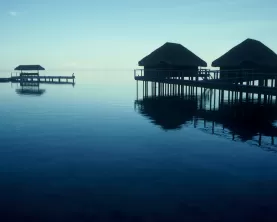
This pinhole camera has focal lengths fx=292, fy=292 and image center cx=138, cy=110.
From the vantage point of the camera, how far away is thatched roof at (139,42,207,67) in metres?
33.9

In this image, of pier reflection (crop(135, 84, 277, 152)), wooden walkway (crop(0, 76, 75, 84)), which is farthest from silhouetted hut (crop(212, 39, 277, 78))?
wooden walkway (crop(0, 76, 75, 84))

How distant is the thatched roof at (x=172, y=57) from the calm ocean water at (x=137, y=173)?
1832 centimetres

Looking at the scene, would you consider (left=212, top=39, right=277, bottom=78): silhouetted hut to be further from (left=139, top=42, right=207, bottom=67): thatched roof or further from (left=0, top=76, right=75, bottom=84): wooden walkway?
(left=0, top=76, right=75, bottom=84): wooden walkway

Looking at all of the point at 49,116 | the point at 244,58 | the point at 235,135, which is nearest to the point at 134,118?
the point at 49,116

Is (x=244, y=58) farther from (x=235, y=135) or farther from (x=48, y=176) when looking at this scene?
(x=48, y=176)

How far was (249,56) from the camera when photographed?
3075 cm

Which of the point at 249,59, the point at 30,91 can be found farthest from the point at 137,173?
the point at 30,91

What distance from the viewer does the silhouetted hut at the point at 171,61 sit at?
34.0 metres

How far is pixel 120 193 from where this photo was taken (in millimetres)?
7609

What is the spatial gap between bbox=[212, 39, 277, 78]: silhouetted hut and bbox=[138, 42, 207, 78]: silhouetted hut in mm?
3467

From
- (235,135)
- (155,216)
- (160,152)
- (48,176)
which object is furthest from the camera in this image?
(235,135)

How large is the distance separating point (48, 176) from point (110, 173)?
1873mm

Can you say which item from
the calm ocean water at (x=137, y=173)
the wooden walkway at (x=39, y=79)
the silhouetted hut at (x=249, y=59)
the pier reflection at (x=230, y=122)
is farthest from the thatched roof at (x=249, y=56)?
the wooden walkway at (x=39, y=79)

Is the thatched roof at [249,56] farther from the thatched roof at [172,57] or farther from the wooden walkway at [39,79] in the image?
the wooden walkway at [39,79]
